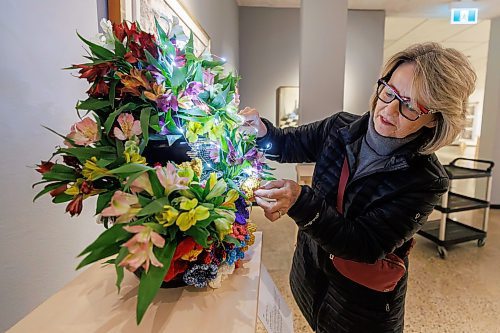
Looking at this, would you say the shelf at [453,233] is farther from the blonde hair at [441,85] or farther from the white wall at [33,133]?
the white wall at [33,133]

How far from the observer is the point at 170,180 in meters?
0.47

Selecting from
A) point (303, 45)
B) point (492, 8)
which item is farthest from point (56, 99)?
point (492, 8)

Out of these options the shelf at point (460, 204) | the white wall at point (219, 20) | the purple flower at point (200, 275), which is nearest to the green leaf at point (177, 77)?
the purple flower at point (200, 275)

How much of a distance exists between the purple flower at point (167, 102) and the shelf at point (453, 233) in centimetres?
304

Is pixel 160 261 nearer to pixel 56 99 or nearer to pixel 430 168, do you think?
pixel 56 99

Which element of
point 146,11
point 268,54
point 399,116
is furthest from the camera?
point 268,54

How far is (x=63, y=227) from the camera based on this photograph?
747 mm

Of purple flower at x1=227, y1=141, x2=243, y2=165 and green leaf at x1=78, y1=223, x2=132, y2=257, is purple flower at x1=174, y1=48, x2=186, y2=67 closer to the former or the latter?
purple flower at x1=227, y1=141, x2=243, y2=165

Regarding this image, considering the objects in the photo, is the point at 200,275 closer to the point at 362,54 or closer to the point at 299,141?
the point at 299,141

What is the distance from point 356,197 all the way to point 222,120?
1.68 feet

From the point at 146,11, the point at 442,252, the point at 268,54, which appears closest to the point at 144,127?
the point at 146,11

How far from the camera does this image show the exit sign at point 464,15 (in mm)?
3926

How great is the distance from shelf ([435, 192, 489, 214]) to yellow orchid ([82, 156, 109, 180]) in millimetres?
3042

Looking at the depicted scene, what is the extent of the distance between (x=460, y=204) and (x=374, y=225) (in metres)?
2.79
